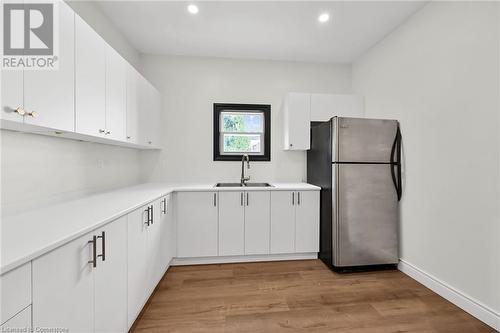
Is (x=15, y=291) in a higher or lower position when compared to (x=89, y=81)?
lower

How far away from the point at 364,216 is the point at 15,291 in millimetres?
2711

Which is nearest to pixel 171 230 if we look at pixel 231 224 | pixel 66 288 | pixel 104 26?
pixel 231 224

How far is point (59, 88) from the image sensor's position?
1275 mm

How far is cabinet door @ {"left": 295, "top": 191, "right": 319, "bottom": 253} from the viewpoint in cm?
276

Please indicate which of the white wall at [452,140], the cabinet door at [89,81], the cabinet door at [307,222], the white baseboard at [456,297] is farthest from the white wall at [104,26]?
the white baseboard at [456,297]

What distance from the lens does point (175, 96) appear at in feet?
10.6

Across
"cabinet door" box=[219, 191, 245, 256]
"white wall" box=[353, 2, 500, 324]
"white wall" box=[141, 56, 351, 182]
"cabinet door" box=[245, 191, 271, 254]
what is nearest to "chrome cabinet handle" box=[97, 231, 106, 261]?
"cabinet door" box=[219, 191, 245, 256]

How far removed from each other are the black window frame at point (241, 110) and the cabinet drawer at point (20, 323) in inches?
102

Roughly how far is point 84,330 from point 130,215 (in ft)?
2.14

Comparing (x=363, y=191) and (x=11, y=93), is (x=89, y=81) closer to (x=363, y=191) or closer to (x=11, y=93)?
(x=11, y=93)

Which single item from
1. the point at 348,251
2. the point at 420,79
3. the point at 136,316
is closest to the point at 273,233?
the point at 348,251

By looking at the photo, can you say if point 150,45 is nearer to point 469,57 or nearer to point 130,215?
point 130,215

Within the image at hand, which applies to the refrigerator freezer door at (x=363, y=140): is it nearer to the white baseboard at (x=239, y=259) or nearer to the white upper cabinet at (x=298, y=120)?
the white upper cabinet at (x=298, y=120)

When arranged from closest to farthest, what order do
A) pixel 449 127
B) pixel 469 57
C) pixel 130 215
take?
pixel 130 215, pixel 469 57, pixel 449 127
